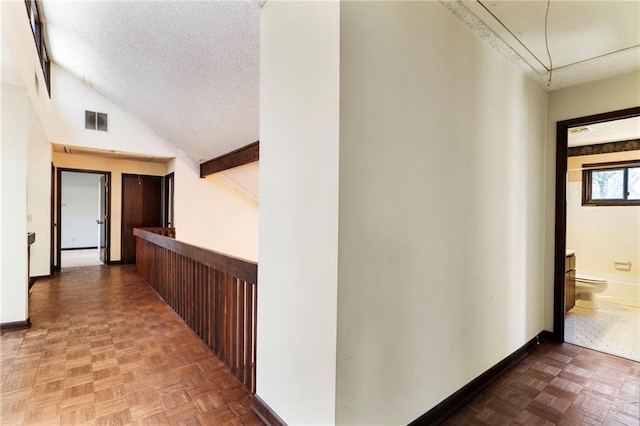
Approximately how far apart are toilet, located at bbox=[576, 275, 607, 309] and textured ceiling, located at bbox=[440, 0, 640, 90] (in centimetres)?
255

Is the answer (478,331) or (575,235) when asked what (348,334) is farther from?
(575,235)

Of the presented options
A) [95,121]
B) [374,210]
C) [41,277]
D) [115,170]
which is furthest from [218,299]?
[115,170]

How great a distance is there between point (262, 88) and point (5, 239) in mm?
3193

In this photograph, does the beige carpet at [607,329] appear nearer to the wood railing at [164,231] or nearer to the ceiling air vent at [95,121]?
the wood railing at [164,231]

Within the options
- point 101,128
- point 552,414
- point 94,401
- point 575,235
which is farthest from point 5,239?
point 575,235

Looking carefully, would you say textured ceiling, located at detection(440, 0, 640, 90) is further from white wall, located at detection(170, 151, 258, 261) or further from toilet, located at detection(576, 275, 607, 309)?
white wall, located at detection(170, 151, 258, 261)

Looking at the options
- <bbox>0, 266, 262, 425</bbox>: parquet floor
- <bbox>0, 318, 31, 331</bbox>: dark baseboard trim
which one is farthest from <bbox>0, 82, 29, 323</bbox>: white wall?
<bbox>0, 266, 262, 425</bbox>: parquet floor

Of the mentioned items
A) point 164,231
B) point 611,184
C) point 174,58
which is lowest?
point 164,231

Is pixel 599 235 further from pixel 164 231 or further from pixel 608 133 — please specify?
pixel 164 231

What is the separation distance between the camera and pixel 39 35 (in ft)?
13.1

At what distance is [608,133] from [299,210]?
435 cm

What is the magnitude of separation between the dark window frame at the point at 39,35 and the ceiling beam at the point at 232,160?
2.58 metres

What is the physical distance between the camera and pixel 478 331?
1.98m

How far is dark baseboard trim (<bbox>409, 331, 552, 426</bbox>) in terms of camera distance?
1.66 metres
